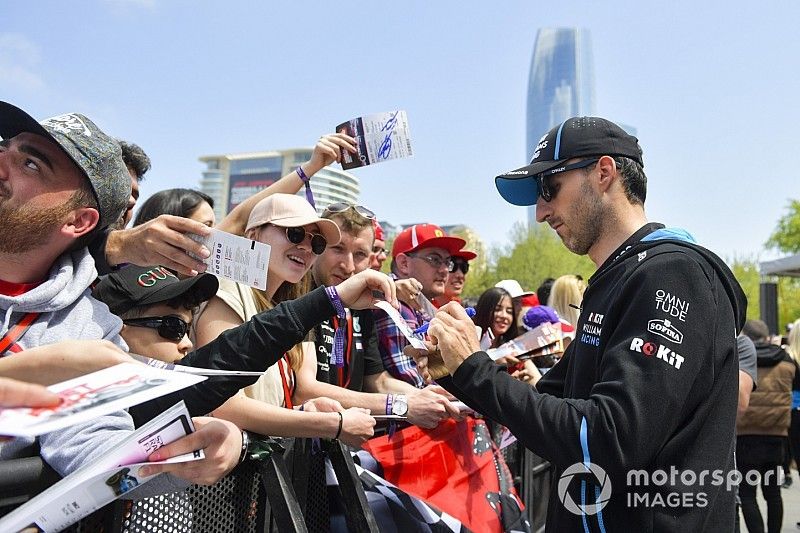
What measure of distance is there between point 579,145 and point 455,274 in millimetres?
3190

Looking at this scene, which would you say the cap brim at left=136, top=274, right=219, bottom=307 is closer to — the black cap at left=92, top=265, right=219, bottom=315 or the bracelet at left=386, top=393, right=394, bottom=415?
the black cap at left=92, top=265, right=219, bottom=315

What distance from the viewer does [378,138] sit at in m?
4.04

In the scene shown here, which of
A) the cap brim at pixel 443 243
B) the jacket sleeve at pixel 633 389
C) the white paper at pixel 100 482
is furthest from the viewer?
the cap brim at pixel 443 243

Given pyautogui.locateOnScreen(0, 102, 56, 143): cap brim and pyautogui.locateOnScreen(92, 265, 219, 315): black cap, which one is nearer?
pyautogui.locateOnScreen(0, 102, 56, 143): cap brim

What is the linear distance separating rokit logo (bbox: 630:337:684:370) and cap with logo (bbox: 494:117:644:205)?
81 centimetres

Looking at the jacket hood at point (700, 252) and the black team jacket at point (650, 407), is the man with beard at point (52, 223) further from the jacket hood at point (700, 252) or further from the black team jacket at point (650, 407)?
the jacket hood at point (700, 252)

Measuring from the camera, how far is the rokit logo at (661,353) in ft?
6.40

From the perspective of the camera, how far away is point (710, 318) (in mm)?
2045

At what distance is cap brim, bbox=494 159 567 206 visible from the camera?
2.56 m

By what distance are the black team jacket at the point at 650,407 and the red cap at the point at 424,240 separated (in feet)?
9.45

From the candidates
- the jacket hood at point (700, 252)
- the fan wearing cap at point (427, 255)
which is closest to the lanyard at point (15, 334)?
the jacket hood at point (700, 252)

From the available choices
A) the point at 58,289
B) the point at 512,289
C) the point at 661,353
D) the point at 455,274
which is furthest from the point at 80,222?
the point at 512,289

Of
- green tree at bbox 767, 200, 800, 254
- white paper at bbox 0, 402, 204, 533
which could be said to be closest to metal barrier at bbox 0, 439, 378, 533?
white paper at bbox 0, 402, 204, 533

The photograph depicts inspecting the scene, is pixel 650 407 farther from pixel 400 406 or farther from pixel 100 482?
pixel 400 406
